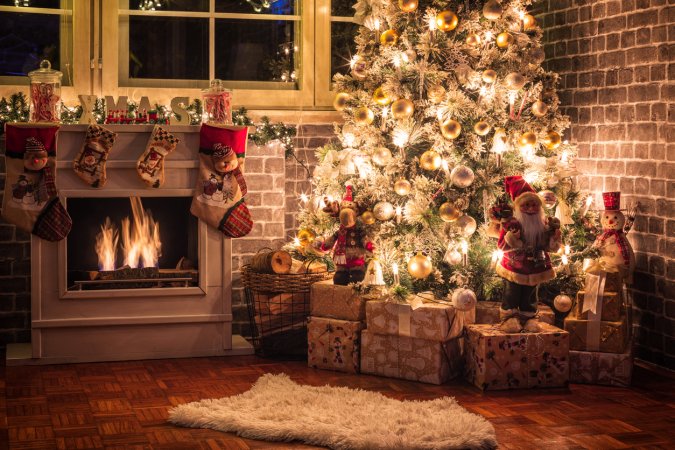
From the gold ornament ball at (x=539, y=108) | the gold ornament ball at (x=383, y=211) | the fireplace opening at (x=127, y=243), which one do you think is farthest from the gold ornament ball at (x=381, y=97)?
the fireplace opening at (x=127, y=243)

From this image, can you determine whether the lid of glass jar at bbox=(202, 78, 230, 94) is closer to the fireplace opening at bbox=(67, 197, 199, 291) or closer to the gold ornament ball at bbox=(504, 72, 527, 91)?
the fireplace opening at bbox=(67, 197, 199, 291)

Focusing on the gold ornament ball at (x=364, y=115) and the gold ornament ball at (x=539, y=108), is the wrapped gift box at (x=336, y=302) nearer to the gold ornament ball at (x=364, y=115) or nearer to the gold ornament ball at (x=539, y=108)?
the gold ornament ball at (x=364, y=115)

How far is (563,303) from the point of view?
16.8ft

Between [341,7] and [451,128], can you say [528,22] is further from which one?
[341,7]

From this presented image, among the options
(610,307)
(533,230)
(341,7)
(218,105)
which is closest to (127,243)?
(218,105)

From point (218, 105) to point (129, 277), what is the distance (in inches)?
41.3

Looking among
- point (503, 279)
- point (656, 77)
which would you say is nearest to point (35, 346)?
point (503, 279)

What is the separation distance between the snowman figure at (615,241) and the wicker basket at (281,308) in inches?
58.6

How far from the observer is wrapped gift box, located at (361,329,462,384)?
492cm

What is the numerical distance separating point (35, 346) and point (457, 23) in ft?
9.12

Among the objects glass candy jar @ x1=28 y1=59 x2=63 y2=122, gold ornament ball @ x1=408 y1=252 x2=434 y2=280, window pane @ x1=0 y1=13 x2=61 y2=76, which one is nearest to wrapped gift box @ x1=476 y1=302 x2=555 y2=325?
gold ornament ball @ x1=408 y1=252 x2=434 y2=280

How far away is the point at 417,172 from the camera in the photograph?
5.36 meters

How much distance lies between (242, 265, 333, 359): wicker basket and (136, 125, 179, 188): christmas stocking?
720mm

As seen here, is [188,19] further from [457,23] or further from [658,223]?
[658,223]
